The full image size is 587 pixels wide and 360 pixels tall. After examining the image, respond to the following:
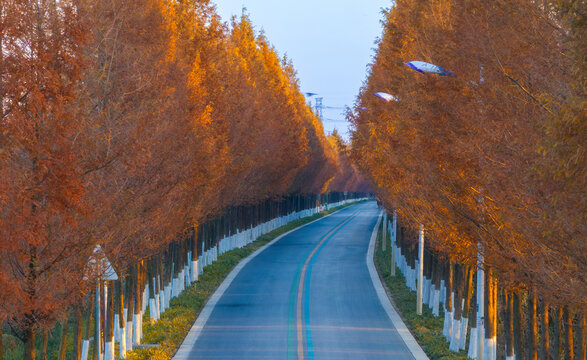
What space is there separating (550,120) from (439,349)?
15.2 m

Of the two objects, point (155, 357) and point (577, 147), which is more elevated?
point (577, 147)

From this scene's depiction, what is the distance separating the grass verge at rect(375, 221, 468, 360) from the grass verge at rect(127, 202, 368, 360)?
282 inches

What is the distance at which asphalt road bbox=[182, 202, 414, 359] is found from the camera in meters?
21.2

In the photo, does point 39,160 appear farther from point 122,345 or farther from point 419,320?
point 419,320

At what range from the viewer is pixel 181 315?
26.6m

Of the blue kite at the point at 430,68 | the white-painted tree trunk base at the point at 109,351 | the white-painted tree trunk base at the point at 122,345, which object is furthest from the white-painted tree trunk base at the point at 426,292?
the blue kite at the point at 430,68

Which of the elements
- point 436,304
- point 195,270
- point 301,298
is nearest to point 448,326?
A: point 436,304

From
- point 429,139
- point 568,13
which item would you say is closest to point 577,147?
point 568,13

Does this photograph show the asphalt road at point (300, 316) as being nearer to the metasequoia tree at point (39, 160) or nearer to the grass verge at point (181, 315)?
the grass verge at point (181, 315)

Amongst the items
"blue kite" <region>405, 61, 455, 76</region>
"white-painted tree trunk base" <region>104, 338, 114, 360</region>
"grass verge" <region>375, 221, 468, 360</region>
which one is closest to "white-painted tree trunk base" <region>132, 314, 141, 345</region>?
"white-painted tree trunk base" <region>104, 338, 114, 360</region>

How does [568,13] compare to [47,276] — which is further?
[47,276]

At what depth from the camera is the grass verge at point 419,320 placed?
21.1m

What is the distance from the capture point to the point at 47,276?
12617mm

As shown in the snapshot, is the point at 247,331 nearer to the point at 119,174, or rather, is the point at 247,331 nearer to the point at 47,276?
the point at 119,174
